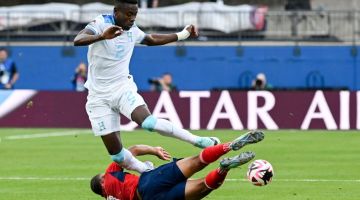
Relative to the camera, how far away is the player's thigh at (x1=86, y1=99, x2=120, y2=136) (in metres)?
13.7

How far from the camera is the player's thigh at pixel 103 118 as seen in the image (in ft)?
44.9

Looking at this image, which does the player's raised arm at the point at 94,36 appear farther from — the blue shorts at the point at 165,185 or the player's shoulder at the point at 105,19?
the blue shorts at the point at 165,185

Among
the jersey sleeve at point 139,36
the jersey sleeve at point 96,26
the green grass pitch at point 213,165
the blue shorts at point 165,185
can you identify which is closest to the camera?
the blue shorts at point 165,185

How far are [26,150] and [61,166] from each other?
350 cm

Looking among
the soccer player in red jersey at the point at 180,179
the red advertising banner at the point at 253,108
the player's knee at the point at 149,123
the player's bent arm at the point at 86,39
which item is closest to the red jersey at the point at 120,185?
the soccer player in red jersey at the point at 180,179

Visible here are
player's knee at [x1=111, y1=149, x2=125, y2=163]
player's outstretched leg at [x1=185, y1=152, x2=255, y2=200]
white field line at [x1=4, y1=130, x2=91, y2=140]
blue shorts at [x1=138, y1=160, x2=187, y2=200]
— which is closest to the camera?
player's outstretched leg at [x1=185, y1=152, x2=255, y2=200]

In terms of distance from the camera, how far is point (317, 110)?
88.4 ft

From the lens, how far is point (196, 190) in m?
11.5

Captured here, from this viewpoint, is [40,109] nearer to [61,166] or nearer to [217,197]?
[61,166]

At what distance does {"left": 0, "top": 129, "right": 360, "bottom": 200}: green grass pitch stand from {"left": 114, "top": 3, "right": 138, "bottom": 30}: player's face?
2.32 metres

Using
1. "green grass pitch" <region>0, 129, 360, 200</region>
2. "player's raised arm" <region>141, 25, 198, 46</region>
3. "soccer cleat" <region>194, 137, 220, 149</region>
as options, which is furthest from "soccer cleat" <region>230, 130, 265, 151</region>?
"player's raised arm" <region>141, 25, 198, 46</region>

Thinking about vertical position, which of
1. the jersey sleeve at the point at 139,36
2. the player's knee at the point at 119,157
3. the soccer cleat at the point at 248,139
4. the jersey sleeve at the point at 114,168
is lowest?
the player's knee at the point at 119,157

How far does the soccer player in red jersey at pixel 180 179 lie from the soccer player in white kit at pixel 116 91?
1291mm

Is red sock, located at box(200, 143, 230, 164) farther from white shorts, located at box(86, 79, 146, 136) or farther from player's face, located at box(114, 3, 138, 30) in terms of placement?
player's face, located at box(114, 3, 138, 30)
